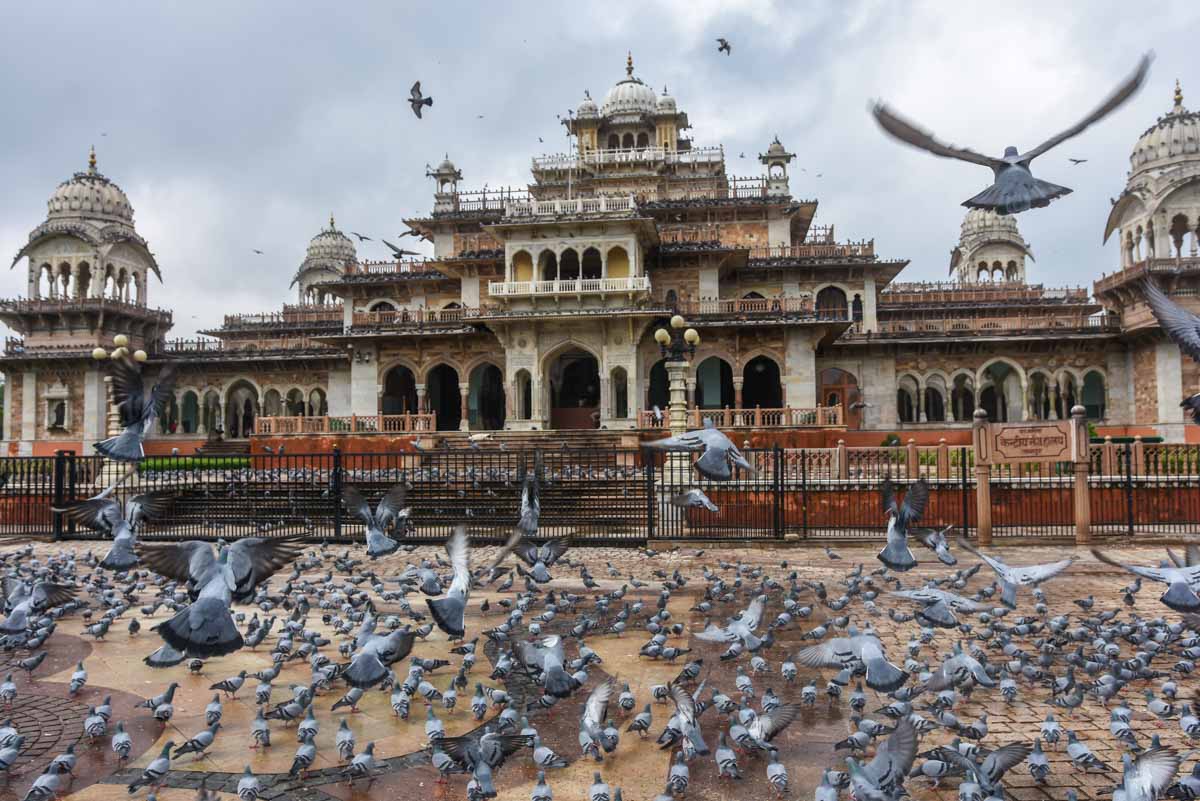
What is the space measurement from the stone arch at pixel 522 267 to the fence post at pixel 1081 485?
21244 mm

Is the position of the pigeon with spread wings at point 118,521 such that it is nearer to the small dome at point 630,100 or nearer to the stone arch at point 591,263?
the stone arch at point 591,263

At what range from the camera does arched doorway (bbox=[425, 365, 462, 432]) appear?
120ft

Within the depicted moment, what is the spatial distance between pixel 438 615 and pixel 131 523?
6330mm

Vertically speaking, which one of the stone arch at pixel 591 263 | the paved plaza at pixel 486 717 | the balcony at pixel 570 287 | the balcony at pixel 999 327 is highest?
the stone arch at pixel 591 263

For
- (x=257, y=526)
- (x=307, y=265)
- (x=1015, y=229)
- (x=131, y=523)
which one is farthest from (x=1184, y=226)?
(x=307, y=265)

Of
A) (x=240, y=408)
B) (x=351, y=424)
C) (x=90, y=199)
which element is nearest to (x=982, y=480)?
(x=351, y=424)

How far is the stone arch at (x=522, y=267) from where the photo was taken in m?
31.2

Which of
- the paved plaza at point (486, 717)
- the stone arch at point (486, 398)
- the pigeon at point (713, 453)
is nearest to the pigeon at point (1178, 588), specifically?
the paved plaza at point (486, 717)

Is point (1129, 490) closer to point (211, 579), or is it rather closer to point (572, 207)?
point (211, 579)

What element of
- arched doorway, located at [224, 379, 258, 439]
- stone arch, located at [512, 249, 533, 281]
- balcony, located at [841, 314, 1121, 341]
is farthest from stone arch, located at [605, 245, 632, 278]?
arched doorway, located at [224, 379, 258, 439]

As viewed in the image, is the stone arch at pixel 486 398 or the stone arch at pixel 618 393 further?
the stone arch at pixel 486 398

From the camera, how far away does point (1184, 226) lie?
108 feet

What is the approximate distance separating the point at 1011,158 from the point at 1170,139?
107 ft

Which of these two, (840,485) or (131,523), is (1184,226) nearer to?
(840,485)
